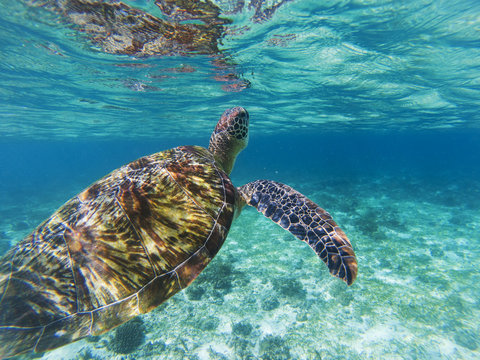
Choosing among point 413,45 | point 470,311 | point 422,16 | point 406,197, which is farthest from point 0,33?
point 406,197

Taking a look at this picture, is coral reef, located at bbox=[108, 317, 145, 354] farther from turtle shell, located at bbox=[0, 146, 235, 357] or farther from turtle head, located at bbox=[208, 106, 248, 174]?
turtle head, located at bbox=[208, 106, 248, 174]

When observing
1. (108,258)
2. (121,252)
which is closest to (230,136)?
(121,252)

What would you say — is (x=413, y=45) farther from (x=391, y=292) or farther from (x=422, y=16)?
(x=391, y=292)

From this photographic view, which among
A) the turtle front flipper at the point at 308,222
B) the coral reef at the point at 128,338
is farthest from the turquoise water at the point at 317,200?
the turtle front flipper at the point at 308,222

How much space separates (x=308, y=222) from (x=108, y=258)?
8.99 feet

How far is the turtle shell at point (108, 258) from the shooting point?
221 centimetres

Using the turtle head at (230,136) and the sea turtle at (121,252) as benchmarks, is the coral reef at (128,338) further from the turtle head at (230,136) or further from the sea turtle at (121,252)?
the turtle head at (230,136)

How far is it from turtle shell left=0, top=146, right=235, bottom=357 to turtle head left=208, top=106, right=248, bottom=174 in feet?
7.05

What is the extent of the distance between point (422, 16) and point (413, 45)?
1.96 metres

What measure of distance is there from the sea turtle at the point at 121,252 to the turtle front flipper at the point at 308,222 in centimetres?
2

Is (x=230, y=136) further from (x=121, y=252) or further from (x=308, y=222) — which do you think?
(x=121, y=252)

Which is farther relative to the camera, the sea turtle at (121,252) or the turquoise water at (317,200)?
the turquoise water at (317,200)

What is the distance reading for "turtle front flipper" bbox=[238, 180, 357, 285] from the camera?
2.75m

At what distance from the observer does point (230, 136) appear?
5.07m
